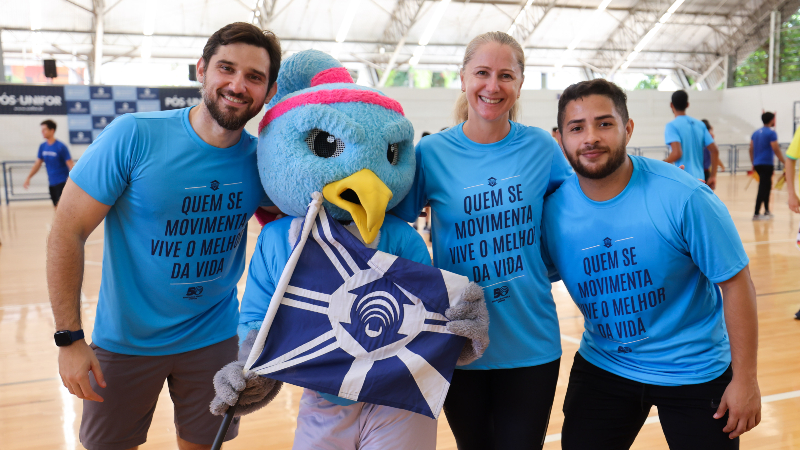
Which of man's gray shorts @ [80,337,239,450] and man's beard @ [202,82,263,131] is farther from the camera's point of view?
man's gray shorts @ [80,337,239,450]

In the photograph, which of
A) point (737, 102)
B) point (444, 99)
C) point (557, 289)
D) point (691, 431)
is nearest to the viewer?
point (691, 431)

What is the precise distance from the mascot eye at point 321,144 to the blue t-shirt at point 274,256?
8.6 inches

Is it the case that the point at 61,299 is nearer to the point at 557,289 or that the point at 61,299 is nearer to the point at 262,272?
the point at 262,272

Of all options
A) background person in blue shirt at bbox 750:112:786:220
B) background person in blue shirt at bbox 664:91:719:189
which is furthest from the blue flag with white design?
background person in blue shirt at bbox 750:112:786:220

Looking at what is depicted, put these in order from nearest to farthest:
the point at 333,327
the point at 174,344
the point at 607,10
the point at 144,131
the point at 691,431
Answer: the point at 333,327 → the point at 691,431 → the point at 144,131 → the point at 174,344 → the point at 607,10

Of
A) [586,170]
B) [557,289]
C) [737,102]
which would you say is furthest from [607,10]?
[586,170]

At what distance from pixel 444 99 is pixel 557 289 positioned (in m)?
15.0

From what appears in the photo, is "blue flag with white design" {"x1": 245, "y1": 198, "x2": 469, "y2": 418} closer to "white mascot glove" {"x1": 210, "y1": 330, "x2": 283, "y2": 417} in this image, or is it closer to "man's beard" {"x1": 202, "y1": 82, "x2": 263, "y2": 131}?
"white mascot glove" {"x1": 210, "y1": 330, "x2": 283, "y2": 417}

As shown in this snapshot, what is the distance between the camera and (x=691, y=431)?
6.15 feet

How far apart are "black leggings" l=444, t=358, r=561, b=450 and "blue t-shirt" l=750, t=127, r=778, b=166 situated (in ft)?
31.0

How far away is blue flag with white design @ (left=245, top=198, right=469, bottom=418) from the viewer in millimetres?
1629

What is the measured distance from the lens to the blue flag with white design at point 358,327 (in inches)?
64.1

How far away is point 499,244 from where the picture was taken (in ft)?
6.34

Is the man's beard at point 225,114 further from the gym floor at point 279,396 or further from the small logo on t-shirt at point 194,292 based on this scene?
the gym floor at point 279,396
